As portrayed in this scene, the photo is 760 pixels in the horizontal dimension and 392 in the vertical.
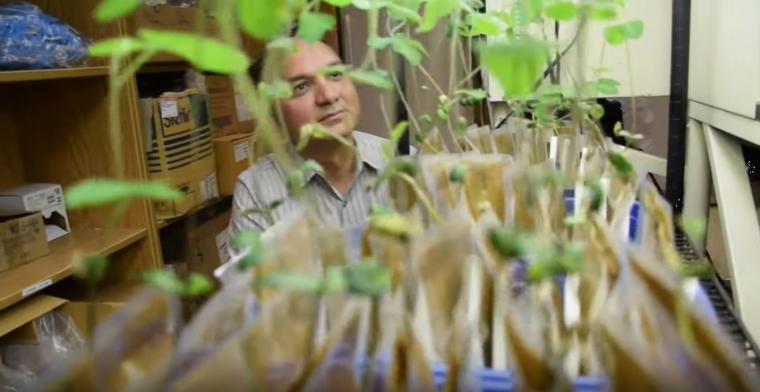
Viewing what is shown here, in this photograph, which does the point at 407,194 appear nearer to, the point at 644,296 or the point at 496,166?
the point at 496,166

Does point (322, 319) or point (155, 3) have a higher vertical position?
point (155, 3)

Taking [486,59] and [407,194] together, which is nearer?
[486,59]

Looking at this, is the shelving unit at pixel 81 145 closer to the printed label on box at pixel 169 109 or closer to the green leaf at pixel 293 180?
the printed label on box at pixel 169 109

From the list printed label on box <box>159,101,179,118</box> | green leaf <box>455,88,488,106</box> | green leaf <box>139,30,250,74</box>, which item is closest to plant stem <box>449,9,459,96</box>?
green leaf <box>455,88,488,106</box>

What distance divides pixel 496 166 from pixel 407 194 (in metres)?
0.12

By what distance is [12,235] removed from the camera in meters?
1.61

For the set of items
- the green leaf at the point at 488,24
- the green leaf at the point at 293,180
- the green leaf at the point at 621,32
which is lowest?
the green leaf at the point at 293,180

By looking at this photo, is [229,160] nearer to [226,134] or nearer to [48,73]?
[226,134]

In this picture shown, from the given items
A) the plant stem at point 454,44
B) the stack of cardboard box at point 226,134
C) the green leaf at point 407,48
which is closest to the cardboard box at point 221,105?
the stack of cardboard box at point 226,134

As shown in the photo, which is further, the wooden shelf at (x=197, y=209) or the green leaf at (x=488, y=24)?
the wooden shelf at (x=197, y=209)

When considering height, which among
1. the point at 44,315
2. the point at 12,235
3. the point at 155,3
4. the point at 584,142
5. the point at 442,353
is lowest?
the point at 44,315

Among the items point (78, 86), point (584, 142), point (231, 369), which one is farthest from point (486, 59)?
point (78, 86)

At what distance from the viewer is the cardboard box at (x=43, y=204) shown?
172 cm

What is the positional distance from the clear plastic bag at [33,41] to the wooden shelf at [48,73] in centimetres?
4
